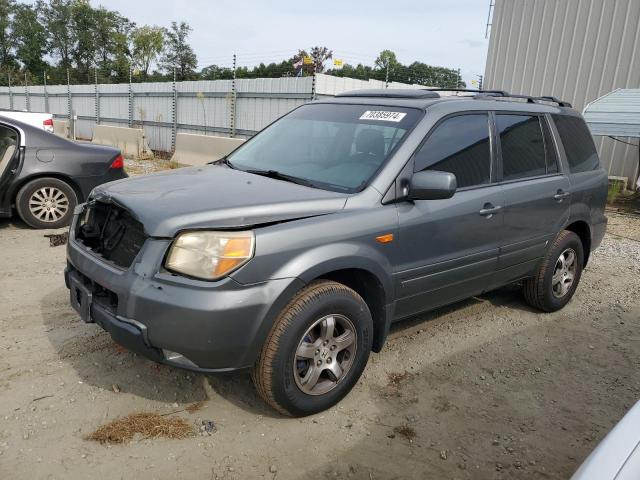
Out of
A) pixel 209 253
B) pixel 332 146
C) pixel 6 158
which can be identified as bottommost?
pixel 6 158

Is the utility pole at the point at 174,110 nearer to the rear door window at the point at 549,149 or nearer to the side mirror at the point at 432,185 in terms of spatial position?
the rear door window at the point at 549,149

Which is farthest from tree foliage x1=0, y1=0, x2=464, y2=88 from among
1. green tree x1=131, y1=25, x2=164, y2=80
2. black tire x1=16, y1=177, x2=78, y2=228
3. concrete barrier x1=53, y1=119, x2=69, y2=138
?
black tire x1=16, y1=177, x2=78, y2=228

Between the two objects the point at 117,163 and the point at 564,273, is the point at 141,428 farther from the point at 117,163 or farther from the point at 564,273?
the point at 117,163

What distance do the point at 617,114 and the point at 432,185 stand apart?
8.72 metres

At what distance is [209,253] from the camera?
2.57 m

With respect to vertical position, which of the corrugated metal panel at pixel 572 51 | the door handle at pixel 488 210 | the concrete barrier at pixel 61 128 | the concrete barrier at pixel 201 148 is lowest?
the concrete barrier at pixel 61 128

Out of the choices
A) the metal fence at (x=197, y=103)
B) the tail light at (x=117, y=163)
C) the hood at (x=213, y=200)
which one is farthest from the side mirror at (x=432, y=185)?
the metal fence at (x=197, y=103)

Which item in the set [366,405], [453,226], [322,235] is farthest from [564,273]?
[322,235]

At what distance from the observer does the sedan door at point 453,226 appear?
3312 millimetres

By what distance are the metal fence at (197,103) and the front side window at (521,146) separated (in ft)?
27.4

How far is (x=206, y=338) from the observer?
2.52m

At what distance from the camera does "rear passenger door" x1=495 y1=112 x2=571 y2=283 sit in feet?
13.1

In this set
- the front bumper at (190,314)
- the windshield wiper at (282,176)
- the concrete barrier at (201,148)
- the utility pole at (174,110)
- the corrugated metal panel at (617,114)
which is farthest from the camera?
the utility pole at (174,110)

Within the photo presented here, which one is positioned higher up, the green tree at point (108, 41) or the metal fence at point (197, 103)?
the green tree at point (108, 41)
